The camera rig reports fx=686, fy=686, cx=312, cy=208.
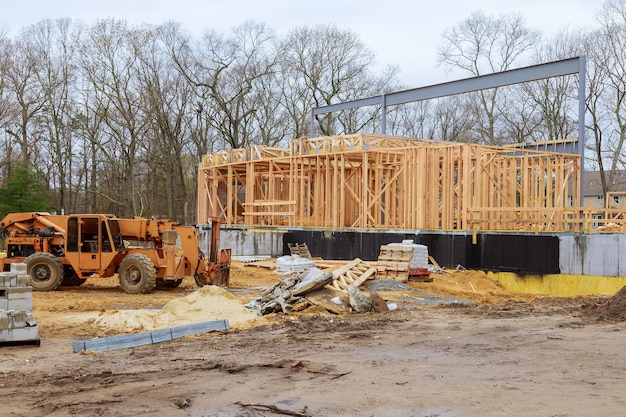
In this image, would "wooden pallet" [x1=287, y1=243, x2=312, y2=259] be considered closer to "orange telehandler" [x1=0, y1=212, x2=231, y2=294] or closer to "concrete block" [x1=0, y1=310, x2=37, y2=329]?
"orange telehandler" [x1=0, y1=212, x2=231, y2=294]

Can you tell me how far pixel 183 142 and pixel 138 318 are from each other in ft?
124

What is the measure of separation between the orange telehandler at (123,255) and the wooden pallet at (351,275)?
3067 millimetres

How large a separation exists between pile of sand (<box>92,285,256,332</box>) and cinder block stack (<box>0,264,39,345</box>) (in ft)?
5.91

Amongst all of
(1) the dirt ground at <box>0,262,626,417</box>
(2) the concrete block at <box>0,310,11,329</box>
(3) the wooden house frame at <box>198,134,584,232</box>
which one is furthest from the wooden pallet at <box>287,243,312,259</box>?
(2) the concrete block at <box>0,310,11,329</box>

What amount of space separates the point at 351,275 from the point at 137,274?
215 inches

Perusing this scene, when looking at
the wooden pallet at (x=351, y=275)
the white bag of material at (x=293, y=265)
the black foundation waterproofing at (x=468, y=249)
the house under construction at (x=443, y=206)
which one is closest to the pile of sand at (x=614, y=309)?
the house under construction at (x=443, y=206)

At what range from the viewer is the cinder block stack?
10.4m

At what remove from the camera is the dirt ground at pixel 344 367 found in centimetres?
667

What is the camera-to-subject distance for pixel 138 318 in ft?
41.4

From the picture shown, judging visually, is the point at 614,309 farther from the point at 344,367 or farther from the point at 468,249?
the point at 468,249

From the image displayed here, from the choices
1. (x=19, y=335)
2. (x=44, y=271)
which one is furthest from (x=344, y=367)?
(x=44, y=271)

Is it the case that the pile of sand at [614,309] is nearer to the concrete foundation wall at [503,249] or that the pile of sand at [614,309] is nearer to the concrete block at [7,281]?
the concrete foundation wall at [503,249]

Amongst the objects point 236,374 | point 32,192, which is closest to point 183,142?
point 32,192

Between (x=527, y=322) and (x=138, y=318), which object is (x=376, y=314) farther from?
(x=138, y=318)
